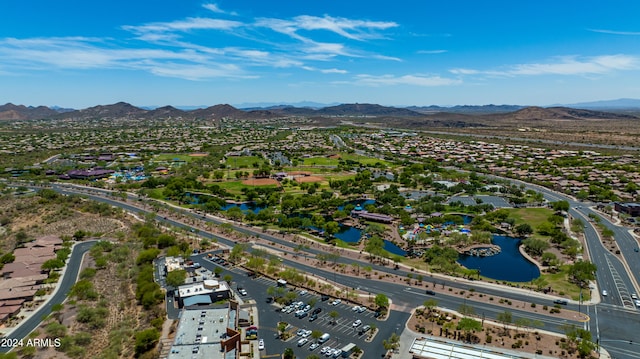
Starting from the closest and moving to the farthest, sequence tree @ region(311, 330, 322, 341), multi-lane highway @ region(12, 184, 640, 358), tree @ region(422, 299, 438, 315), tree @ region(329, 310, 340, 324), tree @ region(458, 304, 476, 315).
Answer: tree @ region(311, 330, 322, 341), multi-lane highway @ region(12, 184, 640, 358), tree @ region(329, 310, 340, 324), tree @ region(458, 304, 476, 315), tree @ region(422, 299, 438, 315)

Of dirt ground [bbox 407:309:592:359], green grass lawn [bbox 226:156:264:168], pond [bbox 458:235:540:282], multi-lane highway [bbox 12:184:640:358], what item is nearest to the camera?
dirt ground [bbox 407:309:592:359]

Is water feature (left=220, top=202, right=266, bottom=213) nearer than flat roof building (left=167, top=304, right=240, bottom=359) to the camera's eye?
No

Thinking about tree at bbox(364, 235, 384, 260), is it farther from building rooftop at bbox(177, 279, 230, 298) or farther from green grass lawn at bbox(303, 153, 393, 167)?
green grass lawn at bbox(303, 153, 393, 167)

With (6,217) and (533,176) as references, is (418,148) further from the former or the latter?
(6,217)

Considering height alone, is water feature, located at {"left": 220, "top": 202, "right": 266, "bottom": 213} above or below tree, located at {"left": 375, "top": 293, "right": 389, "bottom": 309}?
below

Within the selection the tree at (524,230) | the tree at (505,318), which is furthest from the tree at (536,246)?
the tree at (505,318)

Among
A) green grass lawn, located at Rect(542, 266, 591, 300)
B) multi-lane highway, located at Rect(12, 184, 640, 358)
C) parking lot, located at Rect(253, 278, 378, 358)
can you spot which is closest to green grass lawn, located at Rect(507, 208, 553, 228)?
multi-lane highway, located at Rect(12, 184, 640, 358)
